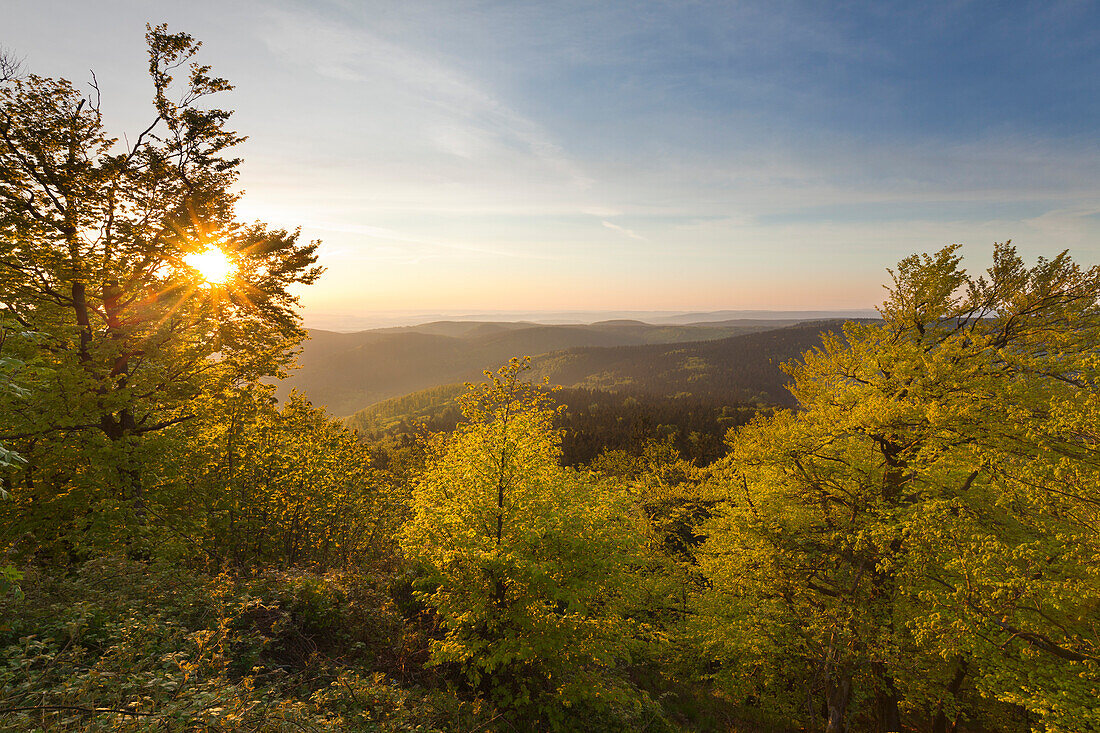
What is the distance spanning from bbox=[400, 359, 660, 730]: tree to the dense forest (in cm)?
11

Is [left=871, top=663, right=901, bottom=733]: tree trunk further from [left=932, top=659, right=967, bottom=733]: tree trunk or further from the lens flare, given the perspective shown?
the lens flare

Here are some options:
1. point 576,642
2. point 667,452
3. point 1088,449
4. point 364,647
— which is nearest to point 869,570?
point 1088,449

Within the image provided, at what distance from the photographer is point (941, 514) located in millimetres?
11922

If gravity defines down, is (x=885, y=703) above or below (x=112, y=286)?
below

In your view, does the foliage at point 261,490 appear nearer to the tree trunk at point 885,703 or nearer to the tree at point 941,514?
the tree at point 941,514

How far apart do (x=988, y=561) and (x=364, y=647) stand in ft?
53.7

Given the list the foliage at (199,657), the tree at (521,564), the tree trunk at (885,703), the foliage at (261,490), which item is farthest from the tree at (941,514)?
the foliage at (261,490)

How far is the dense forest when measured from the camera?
9.99m

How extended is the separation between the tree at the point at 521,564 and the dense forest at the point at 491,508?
0.11m

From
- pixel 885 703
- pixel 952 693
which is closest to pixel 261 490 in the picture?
pixel 885 703

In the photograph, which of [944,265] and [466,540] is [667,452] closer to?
[944,265]

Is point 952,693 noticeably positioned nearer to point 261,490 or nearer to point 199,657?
point 199,657

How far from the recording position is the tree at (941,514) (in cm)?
1051

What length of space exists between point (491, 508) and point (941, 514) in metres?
12.7
